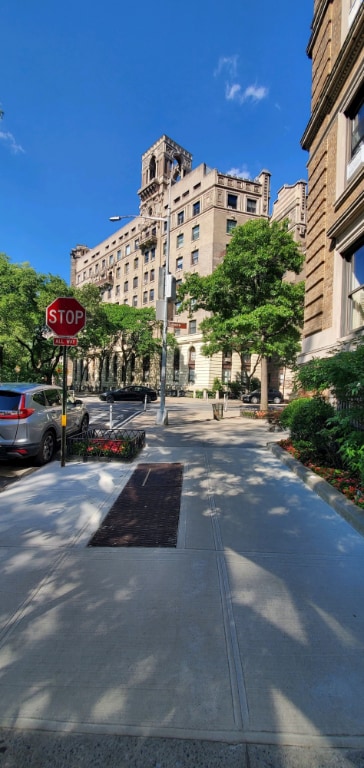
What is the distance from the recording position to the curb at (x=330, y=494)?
14.1 ft

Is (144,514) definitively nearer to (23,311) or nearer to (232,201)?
(23,311)

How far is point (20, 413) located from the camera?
6.72 meters

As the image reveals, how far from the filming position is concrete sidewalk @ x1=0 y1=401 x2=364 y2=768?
5.89ft

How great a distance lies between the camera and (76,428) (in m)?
9.71

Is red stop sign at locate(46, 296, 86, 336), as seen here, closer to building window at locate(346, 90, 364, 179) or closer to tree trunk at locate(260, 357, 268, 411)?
building window at locate(346, 90, 364, 179)

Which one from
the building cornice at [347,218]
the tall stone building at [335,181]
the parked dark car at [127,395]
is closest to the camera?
the building cornice at [347,218]

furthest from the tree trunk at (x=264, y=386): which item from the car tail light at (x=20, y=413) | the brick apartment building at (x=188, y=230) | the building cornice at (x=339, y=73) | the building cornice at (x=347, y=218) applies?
the brick apartment building at (x=188, y=230)

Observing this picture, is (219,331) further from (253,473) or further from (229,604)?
(229,604)

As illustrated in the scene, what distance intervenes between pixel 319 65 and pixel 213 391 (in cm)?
2843

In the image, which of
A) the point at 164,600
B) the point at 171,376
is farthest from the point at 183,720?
the point at 171,376

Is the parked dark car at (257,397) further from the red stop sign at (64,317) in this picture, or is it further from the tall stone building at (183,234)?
the red stop sign at (64,317)

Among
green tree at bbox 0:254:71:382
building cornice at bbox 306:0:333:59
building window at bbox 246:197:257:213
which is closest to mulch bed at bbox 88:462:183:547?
building cornice at bbox 306:0:333:59

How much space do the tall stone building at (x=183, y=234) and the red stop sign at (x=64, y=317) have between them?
23.7 meters

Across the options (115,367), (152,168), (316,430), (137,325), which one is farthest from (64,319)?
(152,168)
